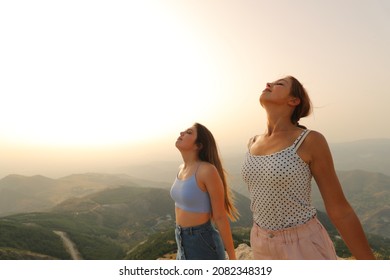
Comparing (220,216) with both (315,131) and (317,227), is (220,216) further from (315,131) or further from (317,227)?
(315,131)

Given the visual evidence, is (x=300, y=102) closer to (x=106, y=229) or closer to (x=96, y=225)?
(x=106, y=229)

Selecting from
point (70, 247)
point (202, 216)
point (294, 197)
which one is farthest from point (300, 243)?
point (70, 247)

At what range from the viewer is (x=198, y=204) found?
4.61 m

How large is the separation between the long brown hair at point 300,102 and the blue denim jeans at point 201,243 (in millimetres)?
2094

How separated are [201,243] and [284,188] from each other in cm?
198

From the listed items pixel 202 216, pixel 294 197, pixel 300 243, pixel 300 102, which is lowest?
pixel 202 216

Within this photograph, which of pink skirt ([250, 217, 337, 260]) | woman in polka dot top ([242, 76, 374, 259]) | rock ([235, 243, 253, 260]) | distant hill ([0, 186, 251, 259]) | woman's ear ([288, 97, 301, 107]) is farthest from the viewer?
distant hill ([0, 186, 251, 259])

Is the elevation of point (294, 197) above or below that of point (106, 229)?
above

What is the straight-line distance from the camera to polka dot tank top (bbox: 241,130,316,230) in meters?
3.04

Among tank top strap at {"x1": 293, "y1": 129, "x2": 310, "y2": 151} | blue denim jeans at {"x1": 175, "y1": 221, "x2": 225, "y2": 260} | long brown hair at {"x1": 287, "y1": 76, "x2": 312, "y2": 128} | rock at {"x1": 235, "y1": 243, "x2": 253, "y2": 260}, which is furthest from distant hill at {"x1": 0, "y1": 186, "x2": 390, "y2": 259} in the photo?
tank top strap at {"x1": 293, "y1": 129, "x2": 310, "y2": 151}

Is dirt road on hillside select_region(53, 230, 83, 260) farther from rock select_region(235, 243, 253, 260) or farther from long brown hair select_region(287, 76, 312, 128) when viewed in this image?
long brown hair select_region(287, 76, 312, 128)

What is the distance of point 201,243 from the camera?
4.57 m

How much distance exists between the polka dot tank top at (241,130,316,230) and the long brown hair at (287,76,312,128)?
20.9 inches
